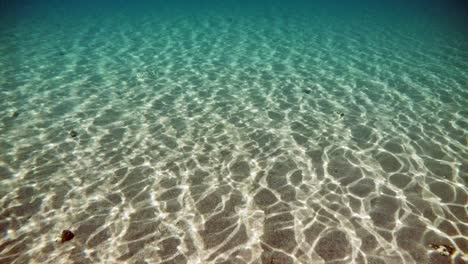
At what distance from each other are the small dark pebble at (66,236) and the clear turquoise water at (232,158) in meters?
0.10

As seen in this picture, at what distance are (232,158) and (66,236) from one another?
4.43 metres

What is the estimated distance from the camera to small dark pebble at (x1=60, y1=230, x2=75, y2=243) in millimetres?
5883

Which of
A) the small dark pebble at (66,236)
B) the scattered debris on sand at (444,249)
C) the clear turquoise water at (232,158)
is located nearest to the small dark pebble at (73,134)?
the clear turquoise water at (232,158)

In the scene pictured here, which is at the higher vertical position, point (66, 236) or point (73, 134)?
point (66, 236)

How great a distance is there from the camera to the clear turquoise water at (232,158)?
5.87m

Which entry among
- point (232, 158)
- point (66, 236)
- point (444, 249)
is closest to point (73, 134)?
point (66, 236)

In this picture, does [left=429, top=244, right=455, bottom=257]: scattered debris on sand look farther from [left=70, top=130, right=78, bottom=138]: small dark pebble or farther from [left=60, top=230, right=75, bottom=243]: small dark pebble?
[left=70, top=130, right=78, bottom=138]: small dark pebble

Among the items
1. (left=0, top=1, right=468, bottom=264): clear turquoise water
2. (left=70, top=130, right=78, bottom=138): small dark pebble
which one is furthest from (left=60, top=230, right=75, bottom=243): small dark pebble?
(left=70, top=130, right=78, bottom=138): small dark pebble

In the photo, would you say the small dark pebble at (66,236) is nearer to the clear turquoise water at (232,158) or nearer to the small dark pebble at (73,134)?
the clear turquoise water at (232,158)

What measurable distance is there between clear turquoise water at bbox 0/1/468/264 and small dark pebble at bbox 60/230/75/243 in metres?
0.10

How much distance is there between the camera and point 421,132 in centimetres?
987

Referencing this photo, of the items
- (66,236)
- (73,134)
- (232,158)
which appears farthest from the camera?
(73,134)

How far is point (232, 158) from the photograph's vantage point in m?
8.38

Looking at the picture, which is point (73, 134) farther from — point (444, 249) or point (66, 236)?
point (444, 249)
